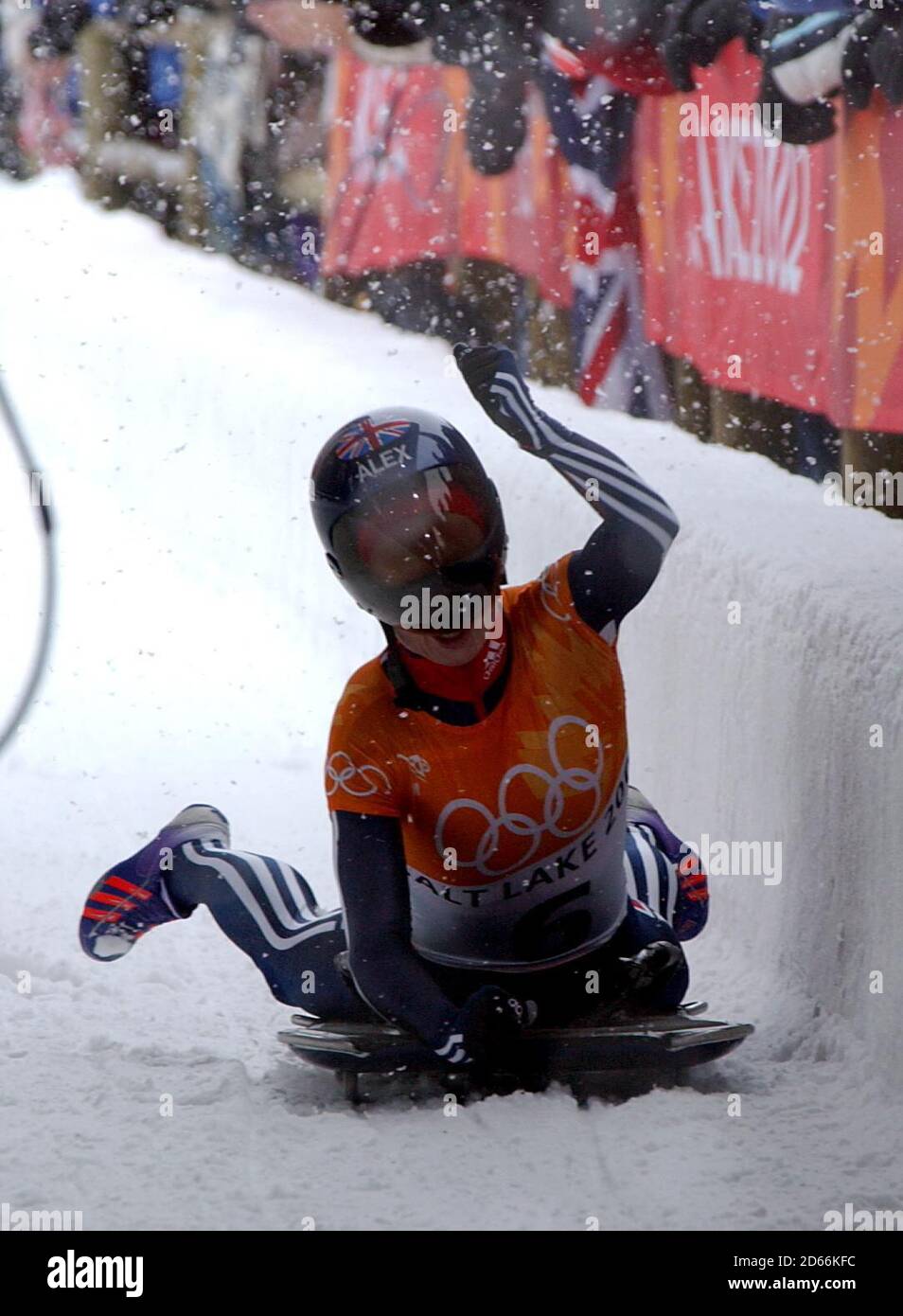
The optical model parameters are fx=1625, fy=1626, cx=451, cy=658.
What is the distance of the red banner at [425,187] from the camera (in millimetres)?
5574

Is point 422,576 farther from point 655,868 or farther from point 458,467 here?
point 655,868

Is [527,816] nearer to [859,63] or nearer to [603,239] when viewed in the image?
[859,63]

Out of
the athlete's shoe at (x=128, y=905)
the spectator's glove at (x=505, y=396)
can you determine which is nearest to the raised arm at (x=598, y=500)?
the spectator's glove at (x=505, y=396)

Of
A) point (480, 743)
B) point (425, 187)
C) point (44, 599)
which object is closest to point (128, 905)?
point (480, 743)

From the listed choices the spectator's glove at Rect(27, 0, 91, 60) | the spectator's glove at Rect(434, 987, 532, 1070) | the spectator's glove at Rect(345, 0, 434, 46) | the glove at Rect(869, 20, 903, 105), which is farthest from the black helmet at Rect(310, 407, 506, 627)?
the spectator's glove at Rect(27, 0, 91, 60)

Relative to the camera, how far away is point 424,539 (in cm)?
195

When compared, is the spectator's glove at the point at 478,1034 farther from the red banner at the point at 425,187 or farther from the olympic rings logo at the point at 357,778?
the red banner at the point at 425,187

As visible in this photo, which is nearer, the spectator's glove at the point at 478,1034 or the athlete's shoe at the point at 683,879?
the spectator's glove at the point at 478,1034

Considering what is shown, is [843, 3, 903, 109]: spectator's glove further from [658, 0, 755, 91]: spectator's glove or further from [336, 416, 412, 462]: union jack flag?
[336, 416, 412, 462]: union jack flag

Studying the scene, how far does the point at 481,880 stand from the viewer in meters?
2.12

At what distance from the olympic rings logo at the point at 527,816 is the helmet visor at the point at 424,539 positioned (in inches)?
9.2

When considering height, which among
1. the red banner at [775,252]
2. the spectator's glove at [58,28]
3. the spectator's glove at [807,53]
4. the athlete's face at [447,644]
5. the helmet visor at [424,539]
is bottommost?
the athlete's face at [447,644]

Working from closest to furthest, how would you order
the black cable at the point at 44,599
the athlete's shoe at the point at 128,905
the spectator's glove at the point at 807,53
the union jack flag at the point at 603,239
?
the athlete's shoe at the point at 128,905
the spectator's glove at the point at 807,53
the black cable at the point at 44,599
the union jack flag at the point at 603,239

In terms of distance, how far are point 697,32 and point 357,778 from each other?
3.08 metres
